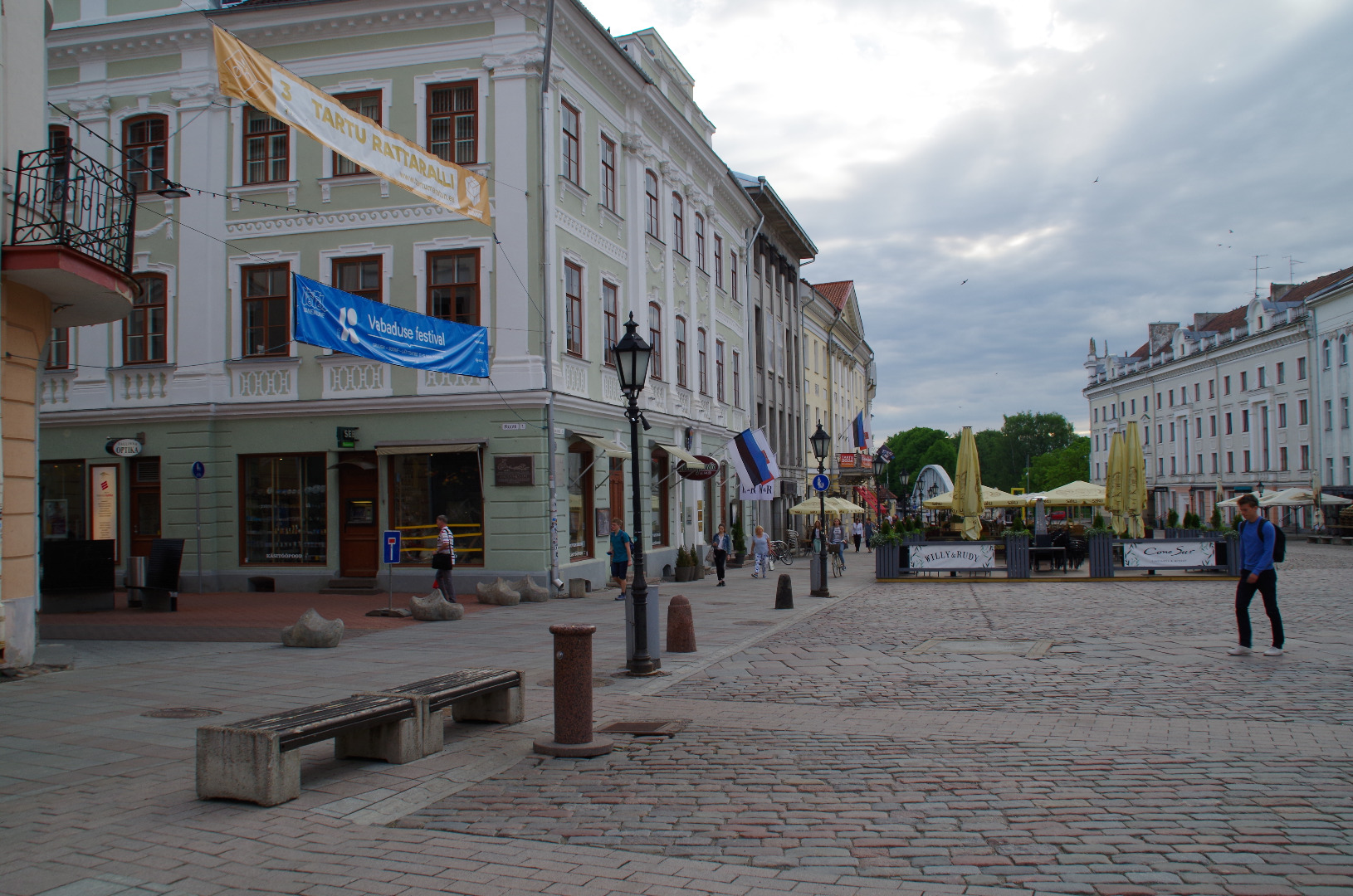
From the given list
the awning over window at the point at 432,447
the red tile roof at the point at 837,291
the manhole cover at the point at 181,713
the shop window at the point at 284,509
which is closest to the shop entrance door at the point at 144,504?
the shop window at the point at 284,509

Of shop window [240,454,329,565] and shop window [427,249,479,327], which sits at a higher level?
shop window [427,249,479,327]

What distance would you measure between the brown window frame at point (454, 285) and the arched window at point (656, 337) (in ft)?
23.8

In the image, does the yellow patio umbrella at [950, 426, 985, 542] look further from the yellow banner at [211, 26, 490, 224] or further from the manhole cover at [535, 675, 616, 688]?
the manhole cover at [535, 675, 616, 688]

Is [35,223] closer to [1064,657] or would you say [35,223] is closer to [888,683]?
[888,683]

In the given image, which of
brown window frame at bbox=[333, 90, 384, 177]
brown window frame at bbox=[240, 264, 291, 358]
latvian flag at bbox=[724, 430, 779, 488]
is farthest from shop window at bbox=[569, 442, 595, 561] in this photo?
brown window frame at bbox=[333, 90, 384, 177]

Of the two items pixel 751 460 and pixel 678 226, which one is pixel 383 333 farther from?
pixel 678 226

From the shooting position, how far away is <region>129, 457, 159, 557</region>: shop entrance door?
74.9 feet

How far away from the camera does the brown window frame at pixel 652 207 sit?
27797 mm

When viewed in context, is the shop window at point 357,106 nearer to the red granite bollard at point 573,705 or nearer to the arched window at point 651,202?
the arched window at point 651,202

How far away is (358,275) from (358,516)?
519 cm

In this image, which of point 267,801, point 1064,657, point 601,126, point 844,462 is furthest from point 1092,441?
point 267,801

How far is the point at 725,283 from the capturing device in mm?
36594

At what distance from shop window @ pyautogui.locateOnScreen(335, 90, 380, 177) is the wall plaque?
22.9 ft

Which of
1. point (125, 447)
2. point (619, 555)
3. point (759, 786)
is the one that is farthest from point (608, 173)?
point (759, 786)
